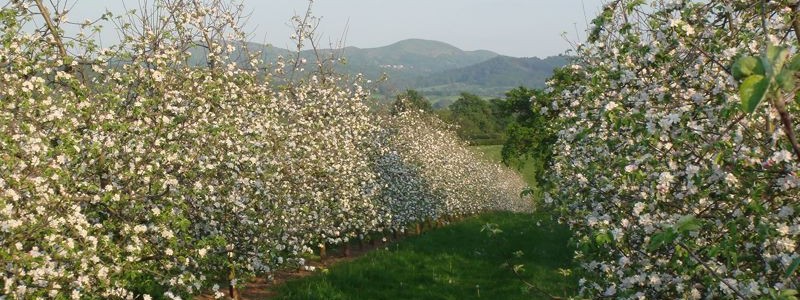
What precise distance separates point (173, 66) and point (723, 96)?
9.60 m

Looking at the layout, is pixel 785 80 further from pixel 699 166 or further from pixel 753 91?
pixel 699 166

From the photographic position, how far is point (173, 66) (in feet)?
37.6

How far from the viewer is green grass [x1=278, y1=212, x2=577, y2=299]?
1432 cm

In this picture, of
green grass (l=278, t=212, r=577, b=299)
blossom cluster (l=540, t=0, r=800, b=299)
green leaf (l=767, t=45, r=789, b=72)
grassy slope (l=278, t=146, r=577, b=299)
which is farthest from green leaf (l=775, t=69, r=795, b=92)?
green grass (l=278, t=212, r=577, b=299)

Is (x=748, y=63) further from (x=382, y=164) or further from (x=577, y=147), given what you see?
(x=382, y=164)

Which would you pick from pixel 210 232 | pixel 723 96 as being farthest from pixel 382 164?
pixel 723 96

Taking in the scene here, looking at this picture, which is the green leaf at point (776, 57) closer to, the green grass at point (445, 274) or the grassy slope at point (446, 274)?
the grassy slope at point (446, 274)

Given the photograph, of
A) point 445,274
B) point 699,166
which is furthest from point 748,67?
point 445,274

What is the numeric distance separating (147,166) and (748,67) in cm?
815

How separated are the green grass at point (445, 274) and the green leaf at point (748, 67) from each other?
1001 centimetres

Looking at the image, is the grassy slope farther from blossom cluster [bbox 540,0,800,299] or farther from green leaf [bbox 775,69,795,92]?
green leaf [bbox 775,69,795,92]

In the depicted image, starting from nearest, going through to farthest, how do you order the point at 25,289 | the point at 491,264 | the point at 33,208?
the point at 25,289, the point at 33,208, the point at 491,264

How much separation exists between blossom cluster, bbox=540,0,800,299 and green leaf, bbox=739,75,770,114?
2.66 meters

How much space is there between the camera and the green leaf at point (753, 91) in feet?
Answer: 4.74
